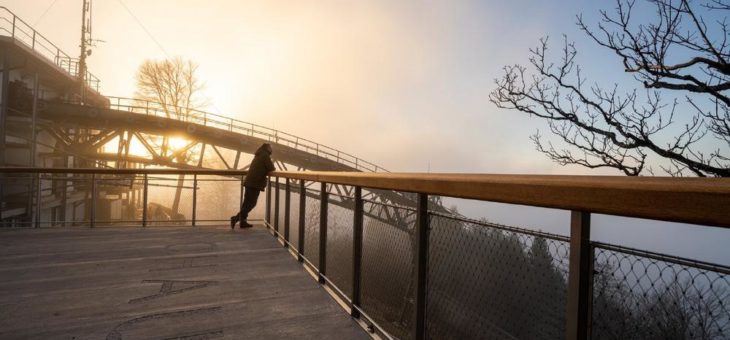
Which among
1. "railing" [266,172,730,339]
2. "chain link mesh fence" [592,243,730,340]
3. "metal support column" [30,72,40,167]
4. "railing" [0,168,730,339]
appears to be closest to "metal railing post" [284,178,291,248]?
"railing" [266,172,730,339]

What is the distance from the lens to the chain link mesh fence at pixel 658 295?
4.19 ft

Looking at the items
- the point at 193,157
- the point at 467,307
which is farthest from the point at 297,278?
the point at 193,157

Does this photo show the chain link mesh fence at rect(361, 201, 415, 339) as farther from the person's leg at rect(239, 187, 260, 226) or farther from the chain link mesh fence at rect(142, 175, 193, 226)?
the chain link mesh fence at rect(142, 175, 193, 226)

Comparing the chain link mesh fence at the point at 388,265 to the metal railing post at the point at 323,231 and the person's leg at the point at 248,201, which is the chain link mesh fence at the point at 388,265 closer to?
the metal railing post at the point at 323,231

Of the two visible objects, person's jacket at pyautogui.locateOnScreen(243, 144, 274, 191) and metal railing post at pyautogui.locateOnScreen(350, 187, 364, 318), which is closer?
metal railing post at pyautogui.locateOnScreen(350, 187, 364, 318)

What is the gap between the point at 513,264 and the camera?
118 inches

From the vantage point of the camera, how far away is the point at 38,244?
20.5 ft

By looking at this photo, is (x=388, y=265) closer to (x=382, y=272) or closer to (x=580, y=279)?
(x=382, y=272)

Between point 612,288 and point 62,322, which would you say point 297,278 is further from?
point 612,288

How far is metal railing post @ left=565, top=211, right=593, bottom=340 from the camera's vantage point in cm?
139

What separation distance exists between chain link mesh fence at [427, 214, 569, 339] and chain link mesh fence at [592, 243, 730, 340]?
325 millimetres

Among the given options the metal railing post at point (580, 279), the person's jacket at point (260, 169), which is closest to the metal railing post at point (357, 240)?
the metal railing post at point (580, 279)

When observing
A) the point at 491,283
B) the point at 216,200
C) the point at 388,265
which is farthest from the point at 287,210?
the point at 216,200

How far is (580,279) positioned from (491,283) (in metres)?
2.14
